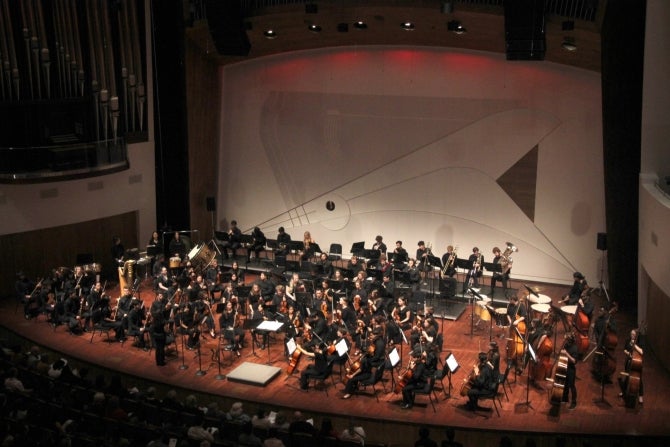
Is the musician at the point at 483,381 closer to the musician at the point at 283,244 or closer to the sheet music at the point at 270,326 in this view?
the sheet music at the point at 270,326

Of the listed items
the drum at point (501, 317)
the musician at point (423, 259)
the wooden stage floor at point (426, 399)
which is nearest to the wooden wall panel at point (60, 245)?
the wooden stage floor at point (426, 399)

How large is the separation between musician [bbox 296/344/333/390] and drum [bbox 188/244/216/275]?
4.87 metres

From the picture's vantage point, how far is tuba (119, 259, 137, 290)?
16.3 m

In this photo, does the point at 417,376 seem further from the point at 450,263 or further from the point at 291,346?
the point at 450,263

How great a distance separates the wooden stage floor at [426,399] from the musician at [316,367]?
18 centimetres

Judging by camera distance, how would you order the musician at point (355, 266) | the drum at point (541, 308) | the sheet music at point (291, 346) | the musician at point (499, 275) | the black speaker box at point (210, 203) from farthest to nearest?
the black speaker box at point (210, 203) → the musician at point (355, 266) → the musician at point (499, 275) → the drum at point (541, 308) → the sheet music at point (291, 346)

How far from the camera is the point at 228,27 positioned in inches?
650

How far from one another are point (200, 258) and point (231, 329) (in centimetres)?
370

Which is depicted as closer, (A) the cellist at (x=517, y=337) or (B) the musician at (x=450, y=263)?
(A) the cellist at (x=517, y=337)

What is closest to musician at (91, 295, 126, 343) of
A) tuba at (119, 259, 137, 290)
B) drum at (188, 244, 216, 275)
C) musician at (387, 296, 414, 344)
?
tuba at (119, 259, 137, 290)

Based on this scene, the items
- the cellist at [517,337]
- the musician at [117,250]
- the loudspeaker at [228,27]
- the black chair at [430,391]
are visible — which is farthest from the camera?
the musician at [117,250]

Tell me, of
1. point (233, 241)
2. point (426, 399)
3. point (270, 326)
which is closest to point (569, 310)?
point (426, 399)

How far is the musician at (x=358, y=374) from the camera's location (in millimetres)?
11586

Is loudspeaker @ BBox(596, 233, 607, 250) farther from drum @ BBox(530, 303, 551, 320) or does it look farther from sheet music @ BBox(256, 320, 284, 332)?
sheet music @ BBox(256, 320, 284, 332)
